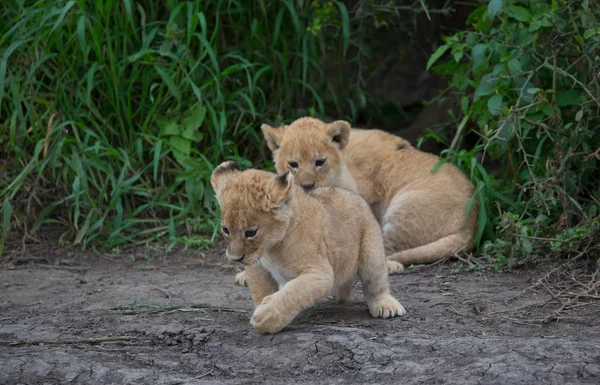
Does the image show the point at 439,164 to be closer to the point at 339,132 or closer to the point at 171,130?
the point at 339,132

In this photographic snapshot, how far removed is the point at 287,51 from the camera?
26.7 ft

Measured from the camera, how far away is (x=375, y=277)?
5027 millimetres

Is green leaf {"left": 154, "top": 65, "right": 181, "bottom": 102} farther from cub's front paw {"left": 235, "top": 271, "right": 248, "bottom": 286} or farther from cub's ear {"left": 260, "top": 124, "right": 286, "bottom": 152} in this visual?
cub's front paw {"left": 235, "top": 271, "right": 248, "bottom": 286}

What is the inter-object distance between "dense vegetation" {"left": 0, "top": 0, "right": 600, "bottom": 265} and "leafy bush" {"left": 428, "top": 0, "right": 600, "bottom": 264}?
1 centimetres

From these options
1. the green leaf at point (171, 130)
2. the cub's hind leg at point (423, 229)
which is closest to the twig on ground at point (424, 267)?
the cub's hind leg at point (423, 229)

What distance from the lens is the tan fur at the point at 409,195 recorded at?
21.9 ft

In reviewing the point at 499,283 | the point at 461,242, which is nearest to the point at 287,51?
the point at 461,242

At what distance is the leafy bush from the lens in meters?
6.13

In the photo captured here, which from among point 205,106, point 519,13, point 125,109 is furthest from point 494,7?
point 125,109

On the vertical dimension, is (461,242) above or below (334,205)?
below

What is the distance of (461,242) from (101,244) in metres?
A: 2.74

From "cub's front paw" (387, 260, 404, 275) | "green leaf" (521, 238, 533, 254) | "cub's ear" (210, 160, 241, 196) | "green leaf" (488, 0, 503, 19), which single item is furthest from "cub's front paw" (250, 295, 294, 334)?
"green leaf" (488, 0, 503, 19)

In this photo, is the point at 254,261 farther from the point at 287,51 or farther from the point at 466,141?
the point at 466,141

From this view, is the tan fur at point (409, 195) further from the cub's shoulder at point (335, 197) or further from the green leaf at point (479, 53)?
the cub's shoulder at point (335, 197)
